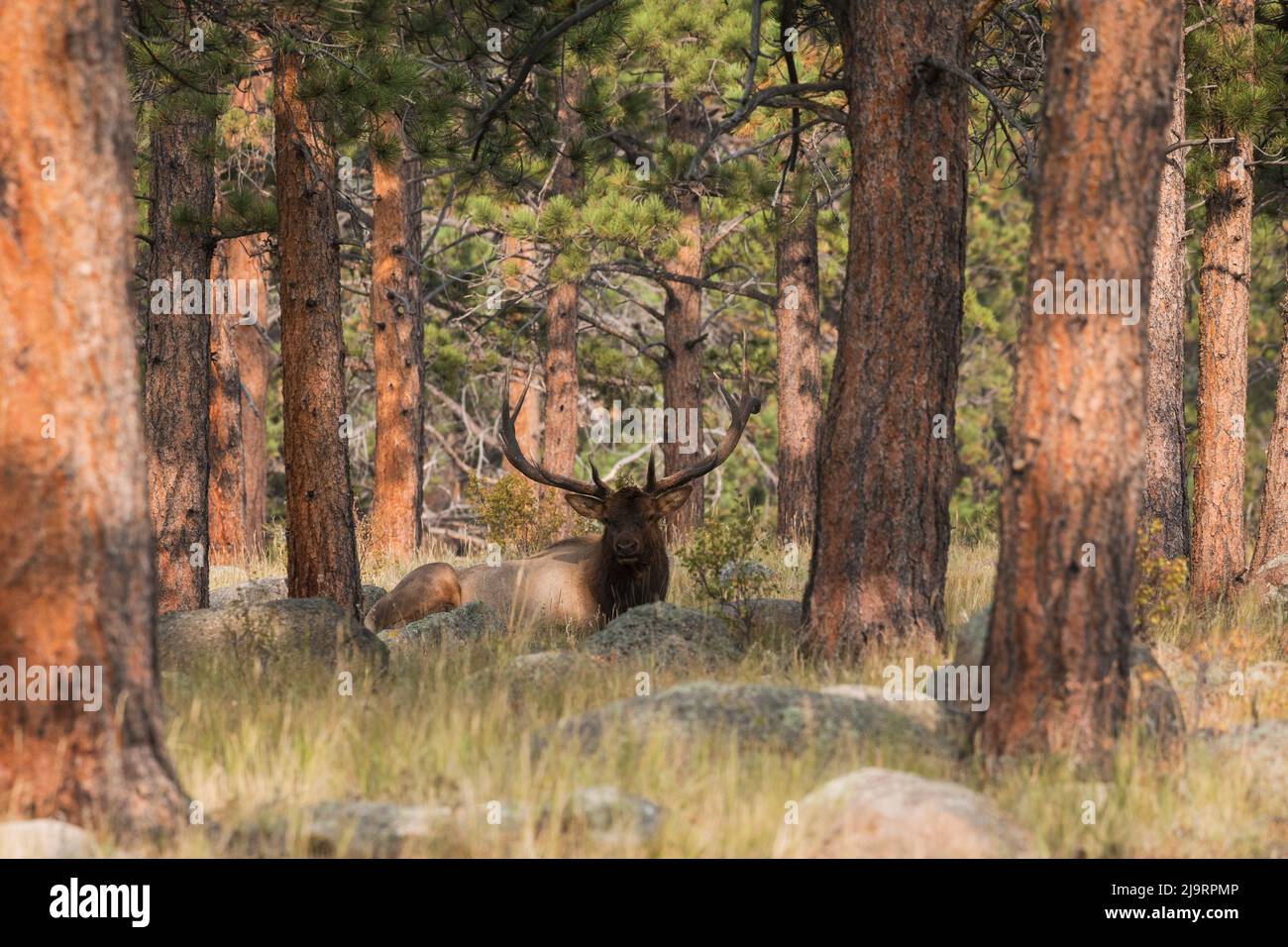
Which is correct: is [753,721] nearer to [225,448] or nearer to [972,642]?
[972,642]

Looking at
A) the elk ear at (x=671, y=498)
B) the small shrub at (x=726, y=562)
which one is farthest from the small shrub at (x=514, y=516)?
the small shrub at (x=726, y=562)

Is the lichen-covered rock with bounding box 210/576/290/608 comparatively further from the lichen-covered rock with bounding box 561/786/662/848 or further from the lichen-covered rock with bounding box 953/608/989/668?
the lichen-covered rock with bounding box 561/786/662/848

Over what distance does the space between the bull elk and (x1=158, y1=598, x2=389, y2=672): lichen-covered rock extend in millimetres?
2214

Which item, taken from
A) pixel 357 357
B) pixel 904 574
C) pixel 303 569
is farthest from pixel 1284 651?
pixel 357 357

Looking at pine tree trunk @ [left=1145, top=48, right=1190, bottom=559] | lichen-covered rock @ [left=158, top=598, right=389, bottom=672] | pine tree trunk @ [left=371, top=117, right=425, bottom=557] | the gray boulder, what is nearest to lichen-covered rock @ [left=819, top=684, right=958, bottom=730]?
the gray boulder

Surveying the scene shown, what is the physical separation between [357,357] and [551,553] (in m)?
13.8

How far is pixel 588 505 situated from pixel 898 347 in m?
3.52

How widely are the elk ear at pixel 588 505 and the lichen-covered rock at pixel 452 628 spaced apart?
1044mm

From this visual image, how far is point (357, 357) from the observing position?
85.8 ft

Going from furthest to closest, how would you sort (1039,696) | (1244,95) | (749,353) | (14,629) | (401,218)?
(749,353), (401,218), (1244,95), (1039,696), (14,629)

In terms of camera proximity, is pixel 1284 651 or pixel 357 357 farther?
pixel 357 357

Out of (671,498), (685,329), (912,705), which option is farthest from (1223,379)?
(912,705)
